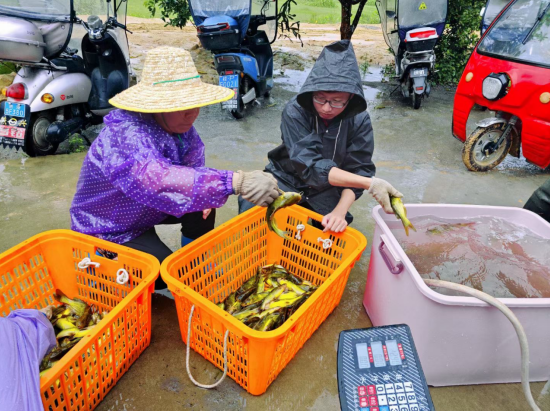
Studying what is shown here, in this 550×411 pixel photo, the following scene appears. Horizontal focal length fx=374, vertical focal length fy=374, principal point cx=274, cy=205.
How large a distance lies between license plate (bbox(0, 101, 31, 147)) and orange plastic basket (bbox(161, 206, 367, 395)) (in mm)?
2960

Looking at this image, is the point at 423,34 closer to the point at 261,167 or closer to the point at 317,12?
the point at 261,167

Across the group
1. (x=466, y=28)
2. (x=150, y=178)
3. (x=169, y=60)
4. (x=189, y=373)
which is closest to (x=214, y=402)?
(x=189, y=373)

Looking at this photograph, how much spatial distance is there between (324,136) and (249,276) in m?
1.10

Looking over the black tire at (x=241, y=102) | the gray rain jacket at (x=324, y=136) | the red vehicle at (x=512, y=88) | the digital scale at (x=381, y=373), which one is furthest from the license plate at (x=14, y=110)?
the red vehicle at (x=512, y=88)

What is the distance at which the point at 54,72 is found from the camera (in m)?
4.31

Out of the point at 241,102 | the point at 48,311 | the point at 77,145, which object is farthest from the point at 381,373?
the point at 241,102

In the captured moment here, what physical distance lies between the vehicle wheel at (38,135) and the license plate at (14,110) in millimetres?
168

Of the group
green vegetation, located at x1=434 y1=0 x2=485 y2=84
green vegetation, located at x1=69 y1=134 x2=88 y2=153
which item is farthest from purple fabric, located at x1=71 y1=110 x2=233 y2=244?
green vegetation, located at x1=434 y1=0 x2=485 y2=84

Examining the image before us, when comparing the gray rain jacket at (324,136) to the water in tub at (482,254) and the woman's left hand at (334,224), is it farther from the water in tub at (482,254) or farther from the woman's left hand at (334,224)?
the water in tub at (482,254)

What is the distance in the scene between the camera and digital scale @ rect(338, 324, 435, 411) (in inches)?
42.1

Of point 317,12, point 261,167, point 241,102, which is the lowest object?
point 261,167

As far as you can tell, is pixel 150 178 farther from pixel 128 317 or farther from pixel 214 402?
pixel 214 402

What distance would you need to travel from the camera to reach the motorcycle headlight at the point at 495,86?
384 cm

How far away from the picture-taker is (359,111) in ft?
8.02
